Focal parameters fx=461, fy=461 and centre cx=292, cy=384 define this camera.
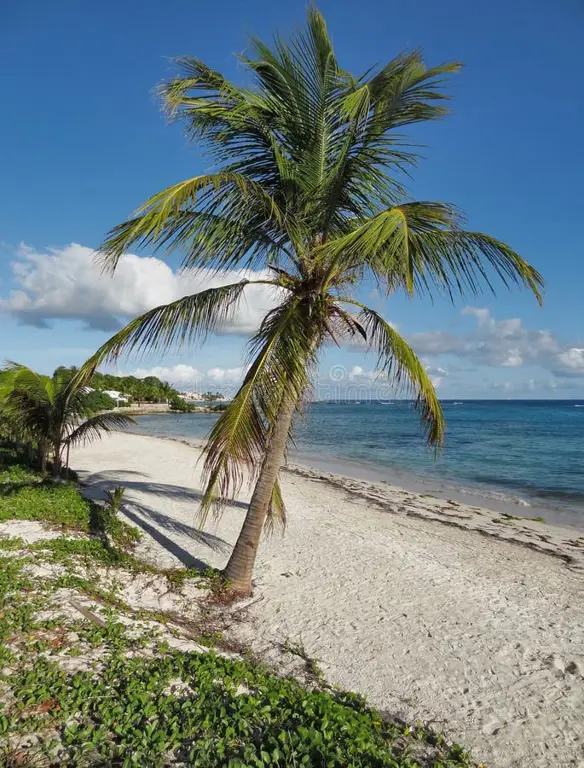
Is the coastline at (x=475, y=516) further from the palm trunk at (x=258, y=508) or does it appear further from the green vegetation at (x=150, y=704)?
the green vegetation at (x=150, y=704)

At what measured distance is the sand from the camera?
387cm

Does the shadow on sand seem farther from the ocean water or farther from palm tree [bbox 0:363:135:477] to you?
the ocean water

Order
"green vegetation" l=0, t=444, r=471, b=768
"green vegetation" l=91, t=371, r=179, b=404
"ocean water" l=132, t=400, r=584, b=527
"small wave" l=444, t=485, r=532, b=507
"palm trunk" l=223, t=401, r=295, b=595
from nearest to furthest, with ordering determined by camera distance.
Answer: "green vegetation" l=0, t=444, r=471, b=768
"palm trunk" l=223, t=401, r=295, b=595
"small wave" l=444, t=485, r=532, b=507
"ocean water" l=132, t=400, r=584, b=527
"green vegetation" l=91, t=371, r=179, b=404

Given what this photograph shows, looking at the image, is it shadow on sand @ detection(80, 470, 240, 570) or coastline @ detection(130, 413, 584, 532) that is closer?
shadow on sand @ detection(80, 470, 240, 570)

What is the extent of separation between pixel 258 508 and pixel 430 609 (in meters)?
2.49

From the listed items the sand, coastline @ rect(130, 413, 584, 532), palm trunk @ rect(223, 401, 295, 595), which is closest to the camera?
the sand

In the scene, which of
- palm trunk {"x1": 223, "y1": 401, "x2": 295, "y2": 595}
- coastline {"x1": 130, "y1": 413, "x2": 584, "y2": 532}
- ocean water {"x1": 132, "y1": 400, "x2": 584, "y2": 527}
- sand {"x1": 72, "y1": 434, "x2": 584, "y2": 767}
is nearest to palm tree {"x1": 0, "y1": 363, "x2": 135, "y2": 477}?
sand {"x1": 72, "y1": 434, "x2": 584, "y2": 767}

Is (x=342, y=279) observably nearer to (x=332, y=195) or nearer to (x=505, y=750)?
(x=332, y=195)

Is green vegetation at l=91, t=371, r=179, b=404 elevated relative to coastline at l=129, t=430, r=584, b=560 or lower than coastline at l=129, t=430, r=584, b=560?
elevated

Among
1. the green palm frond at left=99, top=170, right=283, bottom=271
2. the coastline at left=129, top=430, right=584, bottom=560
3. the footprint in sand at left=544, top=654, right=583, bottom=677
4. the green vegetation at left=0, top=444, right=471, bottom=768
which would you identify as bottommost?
the coastline at left=129, top=430, right=584, bottom=560

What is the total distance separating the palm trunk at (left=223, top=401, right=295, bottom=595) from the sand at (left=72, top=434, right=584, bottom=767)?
0.37 metres

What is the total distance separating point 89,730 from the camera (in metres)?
2.54

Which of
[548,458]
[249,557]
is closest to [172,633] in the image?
[249,557]

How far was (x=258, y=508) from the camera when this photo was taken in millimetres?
5562
